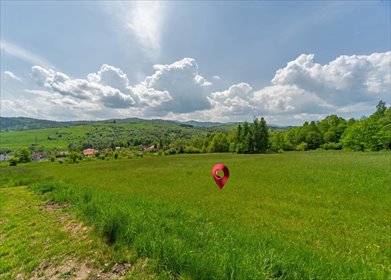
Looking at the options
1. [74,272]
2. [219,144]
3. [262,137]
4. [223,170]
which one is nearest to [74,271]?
[74,272]

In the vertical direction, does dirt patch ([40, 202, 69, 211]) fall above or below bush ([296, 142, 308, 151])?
above

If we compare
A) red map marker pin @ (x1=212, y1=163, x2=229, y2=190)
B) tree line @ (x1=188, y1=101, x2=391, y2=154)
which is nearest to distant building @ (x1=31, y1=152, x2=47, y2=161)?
tree line @ (x1=188, y1=101, x2=391, y2=154)

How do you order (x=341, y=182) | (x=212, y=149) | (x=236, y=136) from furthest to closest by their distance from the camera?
(x=212, y=149) < (x=236, y=136) < (x=341, y=182)

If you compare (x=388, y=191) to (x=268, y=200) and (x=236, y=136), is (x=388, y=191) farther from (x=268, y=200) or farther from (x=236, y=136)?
(x=236, y=136)

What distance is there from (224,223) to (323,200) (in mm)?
7599

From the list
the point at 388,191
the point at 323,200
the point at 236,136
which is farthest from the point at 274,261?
the point at 236,136

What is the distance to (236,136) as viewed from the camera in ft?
261

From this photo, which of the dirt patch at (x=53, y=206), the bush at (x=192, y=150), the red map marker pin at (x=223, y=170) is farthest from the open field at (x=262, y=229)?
the bush at (x=192, y=150)

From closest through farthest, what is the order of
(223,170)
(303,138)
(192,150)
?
(223,170)
(303,138)
(192,150)

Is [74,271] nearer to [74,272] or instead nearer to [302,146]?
[74,272]

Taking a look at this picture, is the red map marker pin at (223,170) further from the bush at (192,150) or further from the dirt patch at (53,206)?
the bush at (192,150)

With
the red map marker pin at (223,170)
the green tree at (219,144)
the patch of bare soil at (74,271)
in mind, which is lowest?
the green tree at (219,144)

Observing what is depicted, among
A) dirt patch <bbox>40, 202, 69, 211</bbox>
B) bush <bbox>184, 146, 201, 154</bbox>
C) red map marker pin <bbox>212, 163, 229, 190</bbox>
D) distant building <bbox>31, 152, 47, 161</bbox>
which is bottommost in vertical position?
distant building <bbox>31, 152, 47, 161</bbox>

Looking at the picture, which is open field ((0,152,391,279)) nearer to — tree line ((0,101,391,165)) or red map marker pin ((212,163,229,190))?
red map marker pin ((212,163,229,190))
